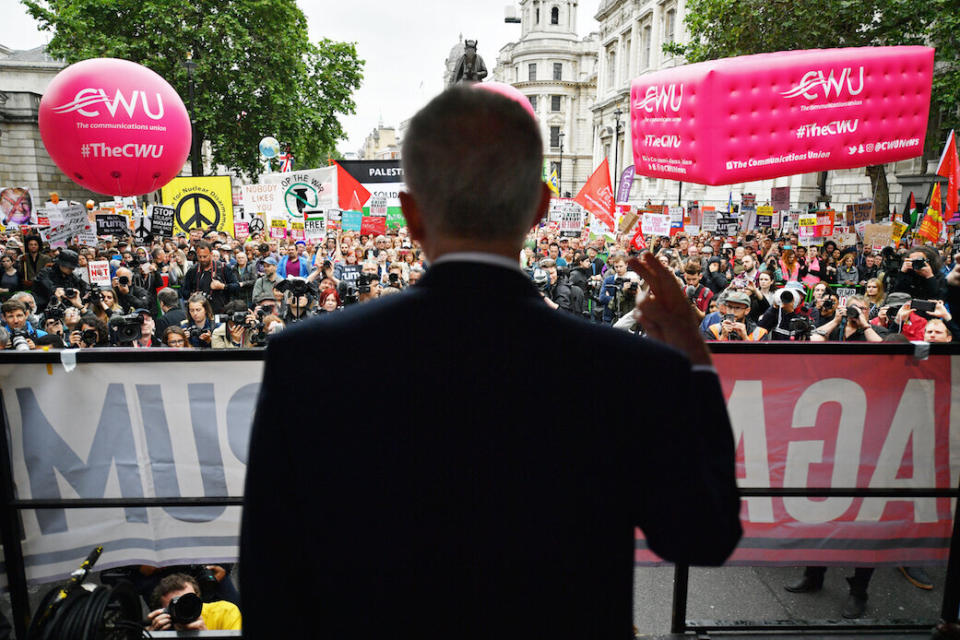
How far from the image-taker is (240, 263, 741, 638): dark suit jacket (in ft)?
3.48

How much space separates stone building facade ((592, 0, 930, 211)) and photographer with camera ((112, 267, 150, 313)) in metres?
16.3

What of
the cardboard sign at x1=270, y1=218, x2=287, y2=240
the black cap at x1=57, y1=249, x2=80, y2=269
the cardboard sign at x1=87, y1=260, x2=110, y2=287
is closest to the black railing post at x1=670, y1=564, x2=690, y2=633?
the cardboard sign at x1=87, y1=260, x2=110, y2=287

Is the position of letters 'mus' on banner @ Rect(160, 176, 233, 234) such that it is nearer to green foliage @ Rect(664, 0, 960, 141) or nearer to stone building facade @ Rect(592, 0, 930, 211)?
stone building facade @ Rect(592, 0, 930, 211)

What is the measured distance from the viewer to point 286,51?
31609 millimetres

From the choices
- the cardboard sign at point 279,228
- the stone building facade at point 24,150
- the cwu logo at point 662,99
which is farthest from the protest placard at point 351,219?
the stone building facade at point 24,150

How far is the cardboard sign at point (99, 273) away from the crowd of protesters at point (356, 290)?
162 millimetres

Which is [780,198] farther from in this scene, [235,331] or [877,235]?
[235,331]

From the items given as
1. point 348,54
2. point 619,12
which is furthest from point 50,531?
point 619,12

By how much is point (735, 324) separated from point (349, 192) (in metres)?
8.39

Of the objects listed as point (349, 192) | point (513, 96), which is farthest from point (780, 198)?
point (513, 96)

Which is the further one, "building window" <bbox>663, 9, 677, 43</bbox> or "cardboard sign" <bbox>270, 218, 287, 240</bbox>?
"building window" <bbox>663, 9, 677, 43</bbox>

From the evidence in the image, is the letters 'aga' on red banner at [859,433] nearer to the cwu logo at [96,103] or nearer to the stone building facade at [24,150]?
the cwu logo at [96,103]

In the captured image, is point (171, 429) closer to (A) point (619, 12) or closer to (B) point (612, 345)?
(B) point (612, 345)

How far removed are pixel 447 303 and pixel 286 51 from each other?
113ft
